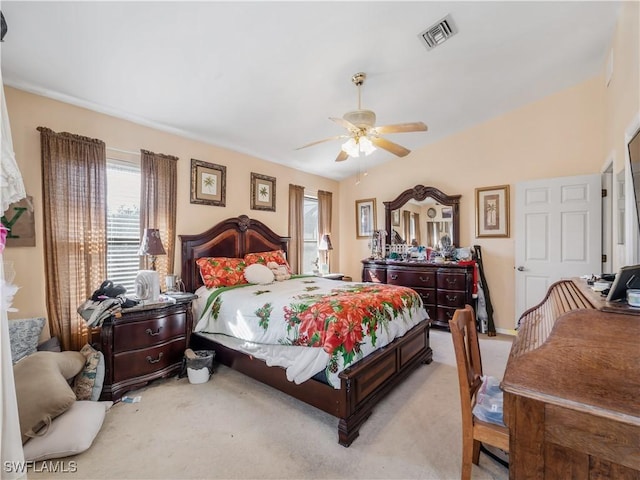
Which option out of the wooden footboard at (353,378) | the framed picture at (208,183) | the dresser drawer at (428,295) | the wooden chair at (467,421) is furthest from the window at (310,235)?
the wooden chair at (467,421)

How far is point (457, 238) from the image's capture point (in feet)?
15.3

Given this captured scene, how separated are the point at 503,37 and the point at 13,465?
4351 millimetres

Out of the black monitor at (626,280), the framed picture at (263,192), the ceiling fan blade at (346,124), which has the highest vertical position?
the ceiling fan blade at (346,124)

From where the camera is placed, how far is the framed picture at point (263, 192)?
438cm

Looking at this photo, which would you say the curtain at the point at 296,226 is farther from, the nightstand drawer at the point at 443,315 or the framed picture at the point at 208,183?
the nightstand drawer at the point at 443,315

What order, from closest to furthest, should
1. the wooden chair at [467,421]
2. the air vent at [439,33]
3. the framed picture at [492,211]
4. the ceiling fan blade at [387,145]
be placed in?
the wooden chair at [467,421] → the air vent at [439,33] → the ceiling fan blade at [387,145] → the framed picture at [492,211]

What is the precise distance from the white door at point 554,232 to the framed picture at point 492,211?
0.26m

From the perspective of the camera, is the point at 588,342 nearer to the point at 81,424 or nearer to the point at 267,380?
the point at 267,380

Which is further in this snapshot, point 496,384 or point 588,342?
point 496,384

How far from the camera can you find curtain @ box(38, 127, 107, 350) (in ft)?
8.41

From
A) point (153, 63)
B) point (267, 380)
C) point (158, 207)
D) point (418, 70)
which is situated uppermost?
point (418, 70)

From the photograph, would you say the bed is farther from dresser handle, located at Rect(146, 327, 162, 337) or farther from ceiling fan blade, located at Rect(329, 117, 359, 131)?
ceiling fan blade, located at Rect(329, 117, 359, 131)

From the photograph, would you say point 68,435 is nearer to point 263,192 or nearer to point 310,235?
point 263,192

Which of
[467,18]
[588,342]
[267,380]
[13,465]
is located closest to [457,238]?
[467,18]
